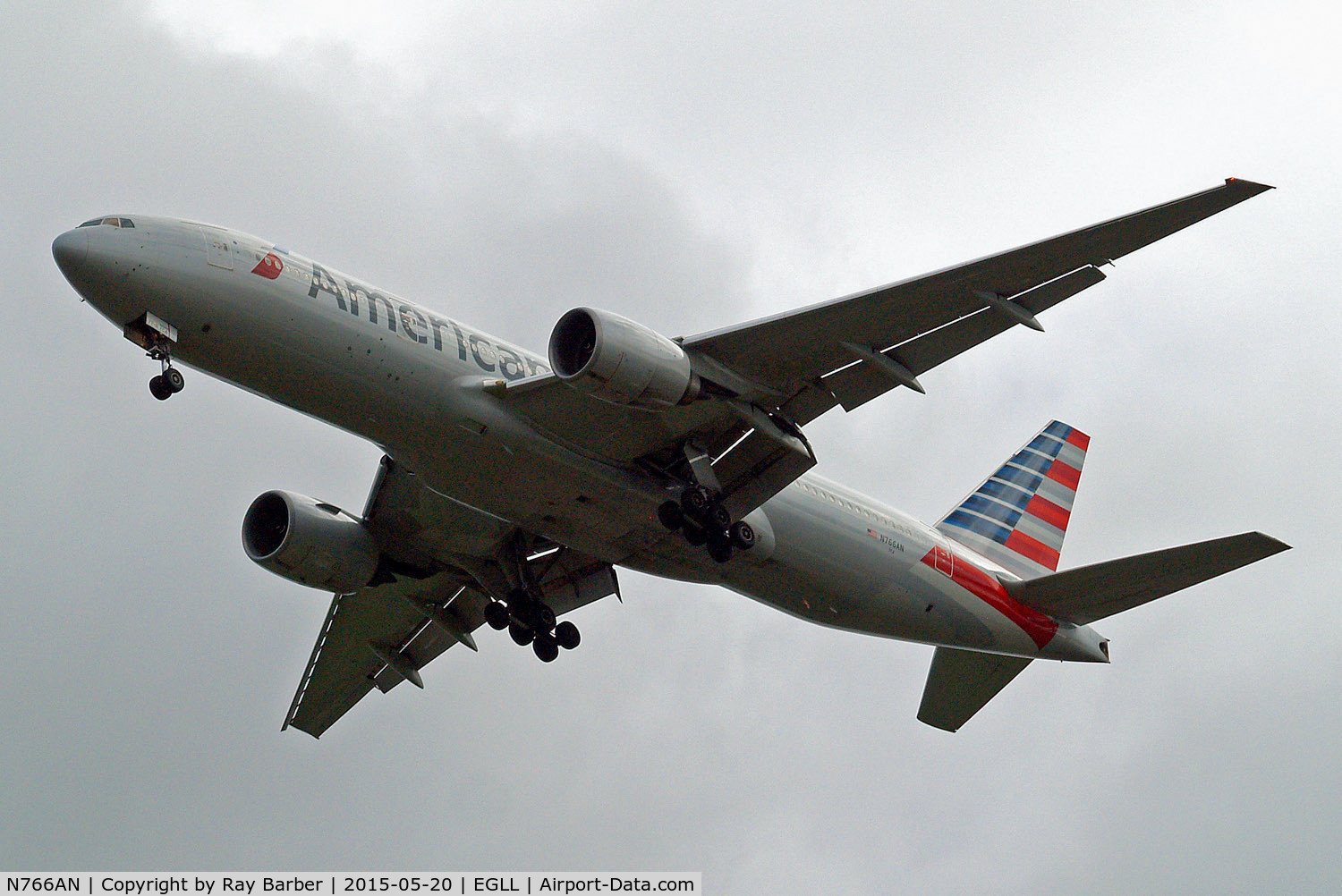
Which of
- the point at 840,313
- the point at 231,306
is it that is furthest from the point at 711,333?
the point at 231,306

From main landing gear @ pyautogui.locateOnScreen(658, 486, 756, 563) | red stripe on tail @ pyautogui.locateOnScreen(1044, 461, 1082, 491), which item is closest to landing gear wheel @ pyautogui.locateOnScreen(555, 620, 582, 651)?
main landing gear @ pyautogui.locateOnScreen(658, 486, 756, 563)

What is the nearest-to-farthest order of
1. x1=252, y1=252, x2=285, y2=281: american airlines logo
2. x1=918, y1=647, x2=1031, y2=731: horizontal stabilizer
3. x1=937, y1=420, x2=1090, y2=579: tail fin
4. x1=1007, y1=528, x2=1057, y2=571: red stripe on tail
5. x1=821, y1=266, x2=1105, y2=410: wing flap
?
x1=252, y1=252, x2=285, y2=281: american airlines logo, x1=821, y1=266, x2=1105, y2=410: wing flap, x1=918, y1=647, x2=1031, y2=731: horizontal stabilizer, x1=937, y1=420, x2=1090, y2=579: tail fin, x1=1007, y1=528, x2=1057, y2=571: red stripe on tail

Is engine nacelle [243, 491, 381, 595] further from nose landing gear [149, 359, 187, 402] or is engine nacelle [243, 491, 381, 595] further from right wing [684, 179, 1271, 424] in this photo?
right wing [684, 179, 1271, 424]

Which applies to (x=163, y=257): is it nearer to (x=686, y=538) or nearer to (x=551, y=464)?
(x=551, y=464)

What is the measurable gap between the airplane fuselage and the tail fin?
285 centimetres

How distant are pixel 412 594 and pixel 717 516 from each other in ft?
29.3

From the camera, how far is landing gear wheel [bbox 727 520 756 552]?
24.4 m

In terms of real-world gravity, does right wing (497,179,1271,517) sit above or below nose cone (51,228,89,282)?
below

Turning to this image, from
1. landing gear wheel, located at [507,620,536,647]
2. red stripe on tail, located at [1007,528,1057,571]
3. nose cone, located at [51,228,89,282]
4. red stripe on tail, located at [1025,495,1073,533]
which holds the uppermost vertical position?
red stripe on tail, located at [1025,495,1073,533]

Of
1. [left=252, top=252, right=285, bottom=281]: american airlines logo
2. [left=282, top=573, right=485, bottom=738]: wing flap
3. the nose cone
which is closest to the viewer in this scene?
the nose cone

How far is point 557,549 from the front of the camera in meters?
28.2

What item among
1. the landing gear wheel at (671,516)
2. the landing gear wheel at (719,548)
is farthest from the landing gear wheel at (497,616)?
the landing gear wheel at (719,548)

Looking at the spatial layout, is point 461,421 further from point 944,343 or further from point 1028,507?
point 1028,507

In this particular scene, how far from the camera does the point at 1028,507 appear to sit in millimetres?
31984
